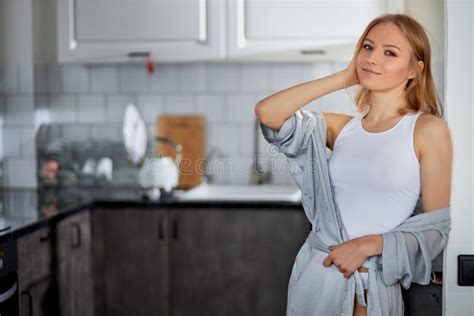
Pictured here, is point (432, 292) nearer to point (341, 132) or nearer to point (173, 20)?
point (341, 132)

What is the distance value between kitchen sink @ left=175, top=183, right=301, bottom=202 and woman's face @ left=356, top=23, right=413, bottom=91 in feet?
3.06

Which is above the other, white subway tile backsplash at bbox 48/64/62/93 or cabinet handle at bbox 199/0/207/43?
cabinet handle at bbox 199/0/207/43

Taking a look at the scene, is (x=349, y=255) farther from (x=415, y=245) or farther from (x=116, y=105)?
(x=116, y=105)

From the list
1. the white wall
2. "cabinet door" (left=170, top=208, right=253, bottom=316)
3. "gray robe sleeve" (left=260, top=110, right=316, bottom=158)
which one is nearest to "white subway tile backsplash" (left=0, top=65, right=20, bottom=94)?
"cabinet door" (left=170, top=208, right=253, bottom=316)

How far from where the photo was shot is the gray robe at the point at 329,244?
1114 millimetres

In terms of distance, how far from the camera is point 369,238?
1.13m

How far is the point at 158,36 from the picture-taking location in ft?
6.88

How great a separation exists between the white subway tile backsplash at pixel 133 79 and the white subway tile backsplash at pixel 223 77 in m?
0.20

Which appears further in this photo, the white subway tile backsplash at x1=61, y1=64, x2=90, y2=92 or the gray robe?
the white subway tile backsplash at x1=61, y1=64, x2=90, y2=92

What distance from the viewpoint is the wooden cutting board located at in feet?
7.58

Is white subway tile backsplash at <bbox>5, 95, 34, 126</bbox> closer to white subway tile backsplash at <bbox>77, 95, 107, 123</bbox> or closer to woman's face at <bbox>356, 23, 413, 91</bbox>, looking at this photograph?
white subway tile backsplash at <bbox>77, 95, 107, 123</bbox>

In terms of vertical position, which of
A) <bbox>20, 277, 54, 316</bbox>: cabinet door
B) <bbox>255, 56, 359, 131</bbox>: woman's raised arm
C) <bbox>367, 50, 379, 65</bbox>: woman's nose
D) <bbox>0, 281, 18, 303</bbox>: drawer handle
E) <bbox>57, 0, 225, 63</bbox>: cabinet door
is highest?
<bbox>57, 0, 225, 63</bbox>: cabinet door

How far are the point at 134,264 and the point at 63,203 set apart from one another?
249 mm

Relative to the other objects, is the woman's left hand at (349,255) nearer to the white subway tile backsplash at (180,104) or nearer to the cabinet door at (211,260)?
the cabinet door at (211,260)
